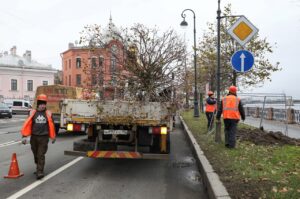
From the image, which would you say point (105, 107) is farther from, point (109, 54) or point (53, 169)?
point (109, 54)

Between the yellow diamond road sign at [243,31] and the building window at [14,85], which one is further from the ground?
the building window at [14,85]

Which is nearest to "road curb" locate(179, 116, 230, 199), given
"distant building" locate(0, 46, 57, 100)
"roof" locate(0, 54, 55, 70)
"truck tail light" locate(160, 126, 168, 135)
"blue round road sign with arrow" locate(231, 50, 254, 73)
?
"truck tail light" locate(160, 126, 168, 135)

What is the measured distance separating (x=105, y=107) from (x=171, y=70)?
13.1ft

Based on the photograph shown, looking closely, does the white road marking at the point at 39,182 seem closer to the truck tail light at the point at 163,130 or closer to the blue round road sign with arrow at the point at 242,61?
the truck tail light at the point at 163,130

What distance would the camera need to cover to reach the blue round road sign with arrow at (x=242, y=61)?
10.5 meters

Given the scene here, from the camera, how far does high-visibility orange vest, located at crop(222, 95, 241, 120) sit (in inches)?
406

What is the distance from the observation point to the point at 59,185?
7.47 metres

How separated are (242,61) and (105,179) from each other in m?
4.82

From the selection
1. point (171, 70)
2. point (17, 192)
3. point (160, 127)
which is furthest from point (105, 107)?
point (171, 70)

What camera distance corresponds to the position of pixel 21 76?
7050cm

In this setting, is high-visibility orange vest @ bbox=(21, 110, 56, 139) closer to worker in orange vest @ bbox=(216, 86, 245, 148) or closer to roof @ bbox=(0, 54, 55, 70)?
worker in orange vest @ bbox=(216, 86, 245, 148)

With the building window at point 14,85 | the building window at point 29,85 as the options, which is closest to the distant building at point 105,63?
the building window at point 14,85

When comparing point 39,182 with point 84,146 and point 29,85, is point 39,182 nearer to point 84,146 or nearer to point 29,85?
point 84,146

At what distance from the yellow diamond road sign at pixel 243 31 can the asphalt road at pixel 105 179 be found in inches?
135
